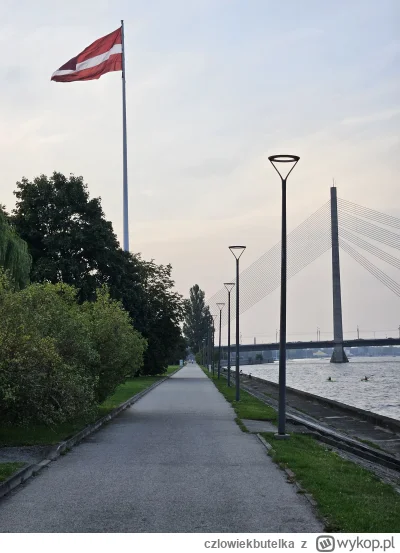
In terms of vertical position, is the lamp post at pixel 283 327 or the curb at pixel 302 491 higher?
the lamp post at pixel 283 327

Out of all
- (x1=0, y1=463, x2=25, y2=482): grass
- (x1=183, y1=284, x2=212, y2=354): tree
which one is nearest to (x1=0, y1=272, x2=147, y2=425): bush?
(x1=0, y1=463, x2=25, y2=482): grass

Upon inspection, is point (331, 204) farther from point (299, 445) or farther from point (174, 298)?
point (299, 445)

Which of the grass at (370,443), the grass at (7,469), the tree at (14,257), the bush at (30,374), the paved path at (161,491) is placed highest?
the tree at (14,257)

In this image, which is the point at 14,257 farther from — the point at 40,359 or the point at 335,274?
the point at 335,274

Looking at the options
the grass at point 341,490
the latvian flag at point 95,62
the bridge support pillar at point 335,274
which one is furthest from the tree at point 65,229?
the bridge support pillar at point 335,274

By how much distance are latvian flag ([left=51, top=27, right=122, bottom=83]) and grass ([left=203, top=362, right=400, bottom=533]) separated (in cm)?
3292

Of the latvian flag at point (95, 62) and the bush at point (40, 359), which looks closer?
the bush at point (40, 359)

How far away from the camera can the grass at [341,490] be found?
9234 millimetres

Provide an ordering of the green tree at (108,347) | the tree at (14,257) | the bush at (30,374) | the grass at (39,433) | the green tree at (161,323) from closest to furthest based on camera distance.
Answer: the bush at (30,374) < the grass at (39,433) < the green tree at (108,347) < the tree at (14,257) < the green tree at (161,323)

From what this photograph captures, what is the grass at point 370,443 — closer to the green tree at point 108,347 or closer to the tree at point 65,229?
the green tree at point 108,347

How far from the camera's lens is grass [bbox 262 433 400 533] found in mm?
9227

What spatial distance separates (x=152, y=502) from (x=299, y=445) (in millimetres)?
8410

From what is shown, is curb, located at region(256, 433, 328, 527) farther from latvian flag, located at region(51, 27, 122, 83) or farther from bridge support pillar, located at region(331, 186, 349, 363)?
bridge support pillar, located at region(331, 186, 349, 363)

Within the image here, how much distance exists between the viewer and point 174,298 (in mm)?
76000
